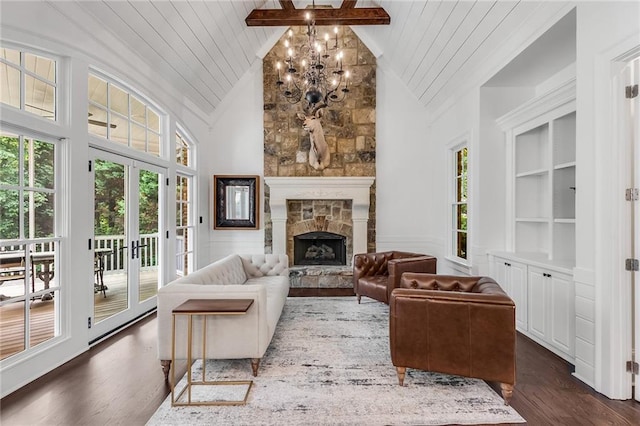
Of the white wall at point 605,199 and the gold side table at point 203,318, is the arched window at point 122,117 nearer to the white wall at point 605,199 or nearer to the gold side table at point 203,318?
the gold side table at point 203,318

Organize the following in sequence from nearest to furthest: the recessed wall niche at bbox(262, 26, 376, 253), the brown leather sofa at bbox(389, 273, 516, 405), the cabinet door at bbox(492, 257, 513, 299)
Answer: the brown leather sofa at bbox(389, 273, 516, 405) < the cabinet door at bbox(492, 257, 513, 299) < the recessed wall niche at bbox(262, 26, 376, 253)

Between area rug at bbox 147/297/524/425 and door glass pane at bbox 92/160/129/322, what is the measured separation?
1.49 metres

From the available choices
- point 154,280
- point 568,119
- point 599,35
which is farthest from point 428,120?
point 154,280

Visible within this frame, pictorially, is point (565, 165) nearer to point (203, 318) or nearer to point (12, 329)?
point (203, 318)

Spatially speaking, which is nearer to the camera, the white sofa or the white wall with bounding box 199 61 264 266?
the white sofa

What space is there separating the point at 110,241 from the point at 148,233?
69cm

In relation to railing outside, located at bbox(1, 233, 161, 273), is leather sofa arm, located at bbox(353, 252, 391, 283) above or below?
below

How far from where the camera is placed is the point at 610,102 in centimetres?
232

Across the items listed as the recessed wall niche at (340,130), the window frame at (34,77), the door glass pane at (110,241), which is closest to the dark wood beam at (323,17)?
the recessed wall niche at (340,130)

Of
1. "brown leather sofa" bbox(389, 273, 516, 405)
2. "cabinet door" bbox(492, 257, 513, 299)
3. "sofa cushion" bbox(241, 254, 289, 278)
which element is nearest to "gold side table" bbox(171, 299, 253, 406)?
"brown leather sofa" bbox(389, 273, 516, 405)

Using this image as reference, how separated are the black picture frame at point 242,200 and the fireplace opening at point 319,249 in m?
0.94

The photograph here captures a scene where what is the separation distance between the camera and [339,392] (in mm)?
2406

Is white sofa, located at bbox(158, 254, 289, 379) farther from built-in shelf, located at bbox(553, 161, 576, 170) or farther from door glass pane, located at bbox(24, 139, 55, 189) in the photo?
built-in shelf, located at bbox(553, 161, 576, 170)

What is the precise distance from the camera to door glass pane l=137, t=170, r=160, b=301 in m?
4.18
